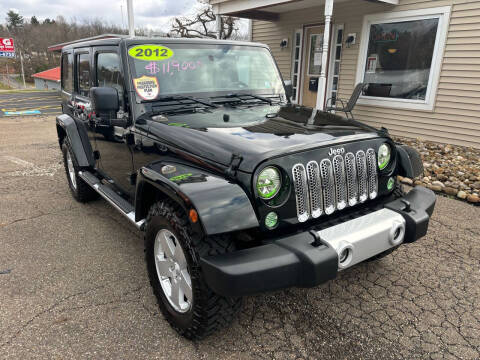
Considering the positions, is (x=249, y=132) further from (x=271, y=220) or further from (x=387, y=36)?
(x=387, y=36)

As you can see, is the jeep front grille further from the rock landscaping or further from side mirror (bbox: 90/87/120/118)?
the rock landscaping

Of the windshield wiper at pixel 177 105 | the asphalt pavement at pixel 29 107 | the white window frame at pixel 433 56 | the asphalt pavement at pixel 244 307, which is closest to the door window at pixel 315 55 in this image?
the white window frame at pixel 433 56

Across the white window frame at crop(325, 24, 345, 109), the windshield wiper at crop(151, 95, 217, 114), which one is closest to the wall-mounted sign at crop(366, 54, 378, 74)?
the white window frame at crop(325, 24, 345, 109)

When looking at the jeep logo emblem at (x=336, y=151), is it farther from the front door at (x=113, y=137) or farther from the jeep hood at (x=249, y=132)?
the front door at (x=113, y=137)

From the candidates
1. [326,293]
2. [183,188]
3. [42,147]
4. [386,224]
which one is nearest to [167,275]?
[183,188]

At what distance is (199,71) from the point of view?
3.15 m

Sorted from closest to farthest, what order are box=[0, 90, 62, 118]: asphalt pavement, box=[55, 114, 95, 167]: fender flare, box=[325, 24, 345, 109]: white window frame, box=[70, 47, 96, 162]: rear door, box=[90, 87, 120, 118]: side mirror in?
box=[90, 87, 120, 118]: side mirror, box=[70, 47, 96, 162]: rear door, box=[55, 114, 95, 167]: fender flare, box=[325, 24, 345, 109]: white window frame, box=[0, 90, 62, 118]: asphalt pavement

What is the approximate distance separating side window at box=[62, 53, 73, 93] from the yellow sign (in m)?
1.83

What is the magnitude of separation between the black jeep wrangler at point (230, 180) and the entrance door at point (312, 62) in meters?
6.67

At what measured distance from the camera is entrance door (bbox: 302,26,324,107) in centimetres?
950

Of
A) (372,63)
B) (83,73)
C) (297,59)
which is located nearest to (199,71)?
(83,73)

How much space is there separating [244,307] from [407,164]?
5.25ft

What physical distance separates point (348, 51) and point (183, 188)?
804 centimetres

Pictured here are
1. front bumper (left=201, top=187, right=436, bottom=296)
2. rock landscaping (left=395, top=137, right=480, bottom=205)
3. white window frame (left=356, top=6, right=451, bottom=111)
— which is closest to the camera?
front bumper (left=201, top=187, right=436, bottom=296)
